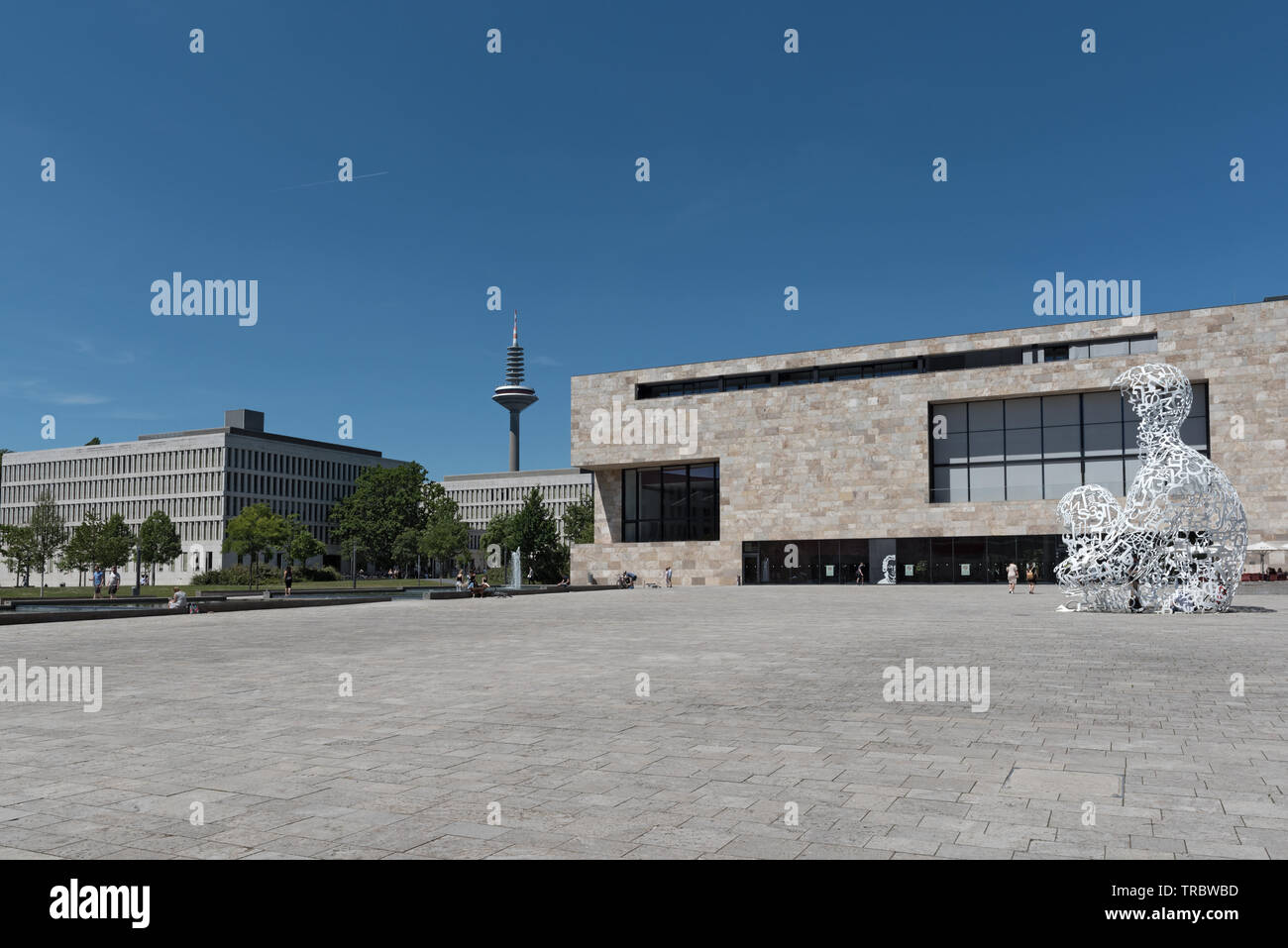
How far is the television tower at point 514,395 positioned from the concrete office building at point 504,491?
37.3 feet

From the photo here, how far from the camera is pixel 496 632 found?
19594 mm

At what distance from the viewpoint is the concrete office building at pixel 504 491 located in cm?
14225

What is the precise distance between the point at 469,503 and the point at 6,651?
13603 centimetres

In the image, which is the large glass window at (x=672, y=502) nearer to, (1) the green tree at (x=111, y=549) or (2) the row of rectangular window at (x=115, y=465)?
(1) the green tree at (x=111, y=549)

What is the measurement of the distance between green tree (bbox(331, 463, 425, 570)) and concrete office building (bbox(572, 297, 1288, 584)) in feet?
150

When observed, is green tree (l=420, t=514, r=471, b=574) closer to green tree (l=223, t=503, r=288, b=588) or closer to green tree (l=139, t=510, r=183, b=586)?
green tree (l=223, t=503, r=288, b=588)

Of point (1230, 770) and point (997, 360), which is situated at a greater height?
point (997, 360)

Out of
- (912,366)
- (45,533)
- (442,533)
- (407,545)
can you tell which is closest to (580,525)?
(442,533)

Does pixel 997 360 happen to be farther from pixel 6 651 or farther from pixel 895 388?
pixel 6 651

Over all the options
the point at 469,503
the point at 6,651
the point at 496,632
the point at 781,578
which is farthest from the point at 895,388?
the point at 469,503

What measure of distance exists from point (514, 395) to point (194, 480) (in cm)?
6084

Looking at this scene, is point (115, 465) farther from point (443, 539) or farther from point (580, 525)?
point (580, 525)

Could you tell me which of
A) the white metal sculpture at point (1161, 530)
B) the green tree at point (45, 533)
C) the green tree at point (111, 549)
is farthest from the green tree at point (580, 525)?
the white metal sculpture at point (1161, 530)

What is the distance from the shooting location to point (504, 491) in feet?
485
